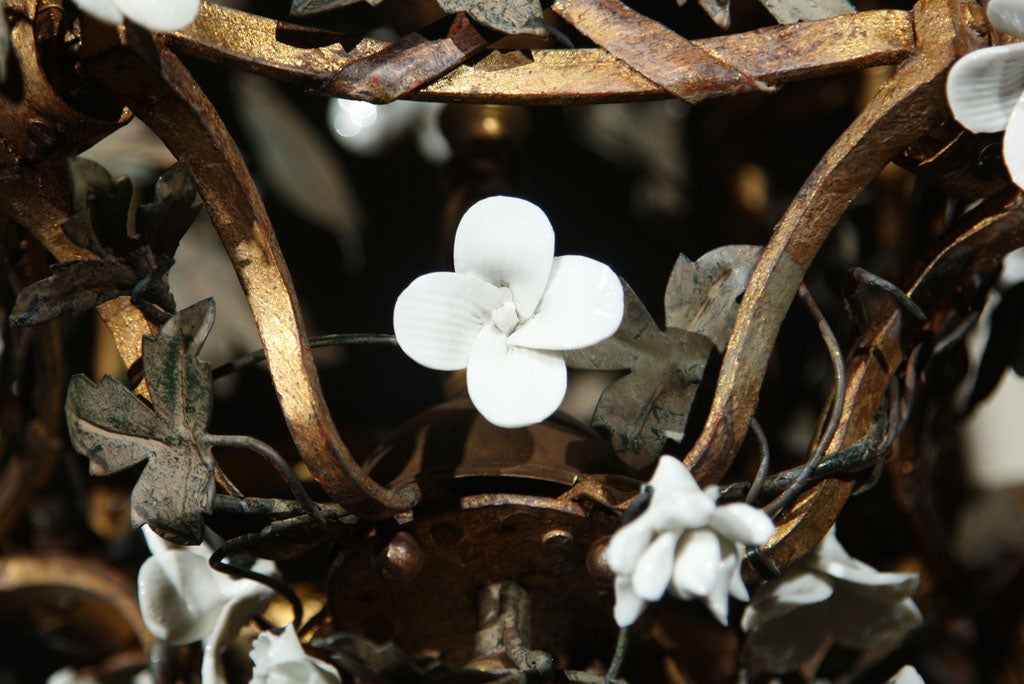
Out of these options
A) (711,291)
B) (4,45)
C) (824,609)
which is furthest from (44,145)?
(824,609)

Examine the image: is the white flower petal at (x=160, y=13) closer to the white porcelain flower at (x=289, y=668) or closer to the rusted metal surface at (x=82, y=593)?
the white porcelain flower at (x=289, y=668)

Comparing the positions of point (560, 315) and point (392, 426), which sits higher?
point (560, 315)

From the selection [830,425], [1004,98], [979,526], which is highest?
[1004,98]

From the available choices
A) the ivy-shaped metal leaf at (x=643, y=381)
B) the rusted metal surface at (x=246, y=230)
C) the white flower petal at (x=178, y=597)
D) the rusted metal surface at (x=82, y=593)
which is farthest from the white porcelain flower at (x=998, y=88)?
the rusted metal surface at (x=82, y=593)

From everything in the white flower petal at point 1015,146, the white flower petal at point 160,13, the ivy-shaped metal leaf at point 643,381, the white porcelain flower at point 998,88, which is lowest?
the ivy-shaped metal leaf at point 643,381

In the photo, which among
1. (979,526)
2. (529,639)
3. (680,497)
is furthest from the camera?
(979,526)

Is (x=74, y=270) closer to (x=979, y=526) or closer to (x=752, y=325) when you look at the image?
(x=752, y=325)

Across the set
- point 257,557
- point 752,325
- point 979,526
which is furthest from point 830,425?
point 979,526
